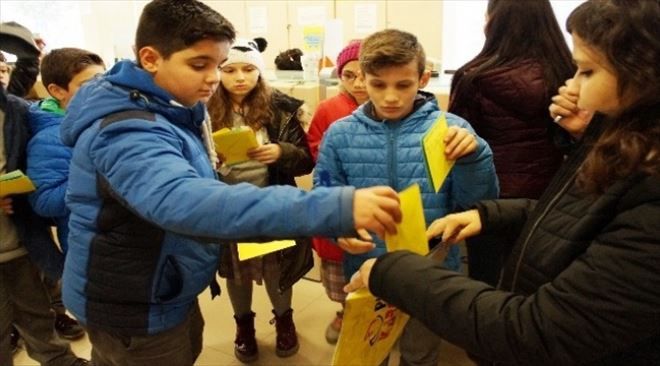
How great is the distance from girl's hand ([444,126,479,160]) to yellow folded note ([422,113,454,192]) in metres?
0.01

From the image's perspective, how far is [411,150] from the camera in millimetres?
1479

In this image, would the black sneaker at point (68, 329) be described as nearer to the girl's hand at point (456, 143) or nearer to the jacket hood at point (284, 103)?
the jacket hood at point (284, 103)

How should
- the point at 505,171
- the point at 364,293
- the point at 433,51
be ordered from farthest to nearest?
1. the point at 433,51
2. the point at 505,171
3. the point at 364,293

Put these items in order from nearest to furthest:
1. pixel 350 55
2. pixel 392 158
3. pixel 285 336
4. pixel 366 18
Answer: pixel 392 158 < pixel 350 55 < pixel 285 336 < pixel 366 18

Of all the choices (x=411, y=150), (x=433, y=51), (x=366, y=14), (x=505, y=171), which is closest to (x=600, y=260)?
(x=411, y=150)

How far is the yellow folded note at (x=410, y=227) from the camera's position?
0.80 meters

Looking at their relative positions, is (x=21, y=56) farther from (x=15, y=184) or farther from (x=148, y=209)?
(x=148, y=209)

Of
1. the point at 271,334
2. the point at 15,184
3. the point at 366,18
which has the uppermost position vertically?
the point at 366,18

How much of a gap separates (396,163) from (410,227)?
673mm

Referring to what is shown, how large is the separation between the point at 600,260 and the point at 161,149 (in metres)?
0.72

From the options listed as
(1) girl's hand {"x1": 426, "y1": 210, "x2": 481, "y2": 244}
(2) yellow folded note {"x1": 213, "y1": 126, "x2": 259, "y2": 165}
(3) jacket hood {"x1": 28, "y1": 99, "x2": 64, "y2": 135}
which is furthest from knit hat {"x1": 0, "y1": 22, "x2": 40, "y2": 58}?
(1) girl's hand {"x1": 426, "y1": 210, "x2": 481, "y2": 244}

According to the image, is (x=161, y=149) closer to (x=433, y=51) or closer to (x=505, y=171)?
(x=505, y=171)

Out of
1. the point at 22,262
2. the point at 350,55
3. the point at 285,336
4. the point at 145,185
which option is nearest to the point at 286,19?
the point at 350,55

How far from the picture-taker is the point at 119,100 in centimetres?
102
